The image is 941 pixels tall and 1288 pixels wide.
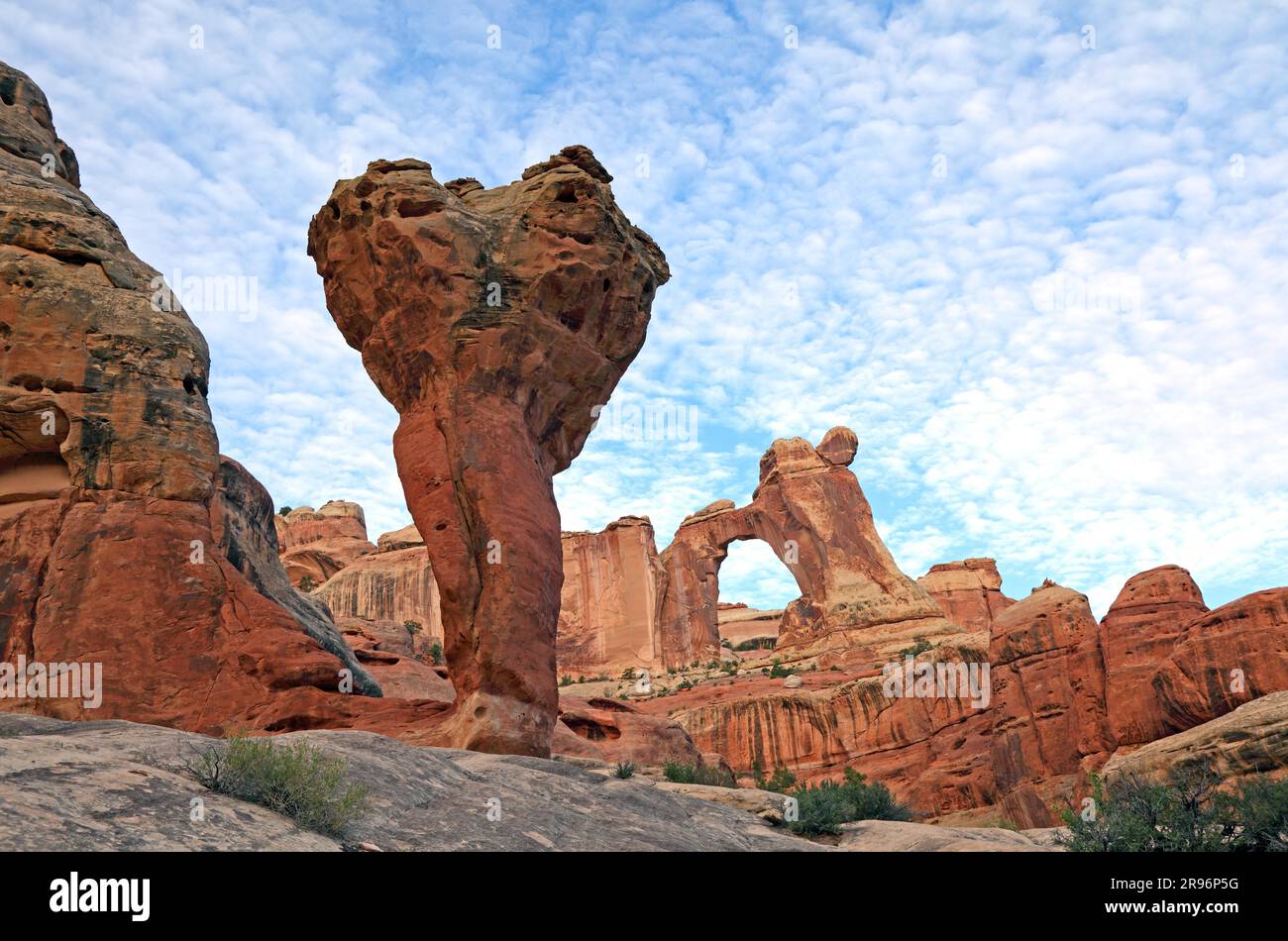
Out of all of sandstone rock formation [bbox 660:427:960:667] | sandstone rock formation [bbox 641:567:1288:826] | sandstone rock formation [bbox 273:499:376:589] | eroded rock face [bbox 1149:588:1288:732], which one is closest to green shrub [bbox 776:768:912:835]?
sandstone rock formation [bbox 641:567:1288:826]

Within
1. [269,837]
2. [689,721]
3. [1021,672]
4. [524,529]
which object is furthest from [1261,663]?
[689,721]

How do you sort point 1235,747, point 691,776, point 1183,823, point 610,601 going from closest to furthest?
1. point 1183,823
2. point 1235,747
3. point 691,776
4. point 610,601

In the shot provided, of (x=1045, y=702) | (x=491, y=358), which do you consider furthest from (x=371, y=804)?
(x=1045, y=702)

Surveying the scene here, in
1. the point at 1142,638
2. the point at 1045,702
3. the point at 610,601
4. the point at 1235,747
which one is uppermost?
the point at 610,601

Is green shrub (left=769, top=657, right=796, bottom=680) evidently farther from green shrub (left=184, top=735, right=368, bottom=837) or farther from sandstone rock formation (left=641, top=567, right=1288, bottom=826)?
green shrub (left=184, top=735, right=368, bottom=837)

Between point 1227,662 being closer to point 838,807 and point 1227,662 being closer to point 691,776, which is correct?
point 691,776

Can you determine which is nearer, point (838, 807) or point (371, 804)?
point (371, 804)

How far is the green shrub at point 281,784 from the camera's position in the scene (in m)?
7.18

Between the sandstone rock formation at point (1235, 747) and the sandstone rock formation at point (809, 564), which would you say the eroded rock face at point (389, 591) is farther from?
the sandstone rock formation at point (1235, 747)

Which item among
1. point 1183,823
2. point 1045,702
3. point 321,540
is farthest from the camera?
point 321,540

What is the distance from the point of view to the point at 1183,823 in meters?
9.91

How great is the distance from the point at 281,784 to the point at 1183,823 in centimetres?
833
